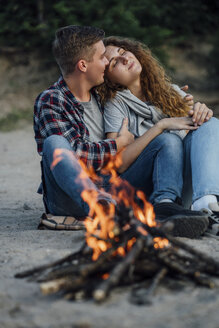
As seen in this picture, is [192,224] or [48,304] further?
[192,224]

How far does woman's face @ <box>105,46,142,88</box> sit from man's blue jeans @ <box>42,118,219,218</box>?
0.72 m

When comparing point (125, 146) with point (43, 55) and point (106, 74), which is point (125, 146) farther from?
point (43, 55)

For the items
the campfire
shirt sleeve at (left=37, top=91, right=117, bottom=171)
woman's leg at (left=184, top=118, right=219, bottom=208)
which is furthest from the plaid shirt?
the campfire

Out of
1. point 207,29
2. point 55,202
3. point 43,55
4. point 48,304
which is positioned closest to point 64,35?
point 55,202

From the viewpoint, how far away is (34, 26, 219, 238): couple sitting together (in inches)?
126

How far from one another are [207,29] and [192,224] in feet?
42.4

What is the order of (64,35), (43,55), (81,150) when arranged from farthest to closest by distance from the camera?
(43,55) < (64,35) < (81,150)

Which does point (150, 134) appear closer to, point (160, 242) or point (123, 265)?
point (160, 242)

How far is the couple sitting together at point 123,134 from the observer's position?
10.5ft

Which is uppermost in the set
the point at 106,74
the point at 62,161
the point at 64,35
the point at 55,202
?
the point at 64,35

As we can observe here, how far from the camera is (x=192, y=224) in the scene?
2.97m

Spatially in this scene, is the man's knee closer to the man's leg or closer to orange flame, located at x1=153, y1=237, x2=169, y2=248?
the man's leg

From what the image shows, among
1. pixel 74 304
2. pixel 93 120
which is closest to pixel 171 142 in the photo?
pixel 93 120

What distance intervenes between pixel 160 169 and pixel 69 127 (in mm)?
790
